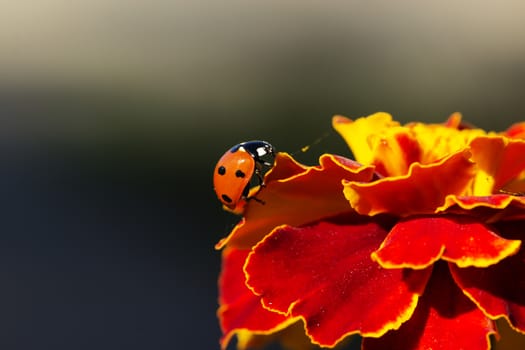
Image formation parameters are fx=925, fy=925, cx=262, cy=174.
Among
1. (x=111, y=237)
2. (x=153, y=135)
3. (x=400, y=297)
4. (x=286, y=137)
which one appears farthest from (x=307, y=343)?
(x=153, y=135)

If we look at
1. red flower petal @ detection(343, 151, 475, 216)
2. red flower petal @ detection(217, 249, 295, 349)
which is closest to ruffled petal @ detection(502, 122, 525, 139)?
red flower petal @ detection(343, 151, 475, 216)

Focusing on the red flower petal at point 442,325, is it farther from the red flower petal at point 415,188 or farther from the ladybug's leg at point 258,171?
the ladybug's leg at point 258,171

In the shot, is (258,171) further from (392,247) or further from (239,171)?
(392,247)

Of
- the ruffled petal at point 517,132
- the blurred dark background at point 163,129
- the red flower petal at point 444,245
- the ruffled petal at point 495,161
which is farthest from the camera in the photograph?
the blurred dark background at point 163,129

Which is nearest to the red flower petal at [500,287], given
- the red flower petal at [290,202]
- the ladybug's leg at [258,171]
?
the red flower petal at [290,202]

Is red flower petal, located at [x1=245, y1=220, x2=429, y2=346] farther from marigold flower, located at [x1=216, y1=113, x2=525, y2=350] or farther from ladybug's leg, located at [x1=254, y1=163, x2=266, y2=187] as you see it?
ladybug's leg, located at [x1=254, y1=163, x2=266, y2=187]

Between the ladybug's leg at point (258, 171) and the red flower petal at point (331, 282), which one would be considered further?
the ladybug's leg at point (258, 171)

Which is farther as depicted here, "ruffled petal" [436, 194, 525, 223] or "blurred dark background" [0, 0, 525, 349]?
"blurred dark background" [0, 0, 525, 349]

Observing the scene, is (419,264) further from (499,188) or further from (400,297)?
(499,188)
